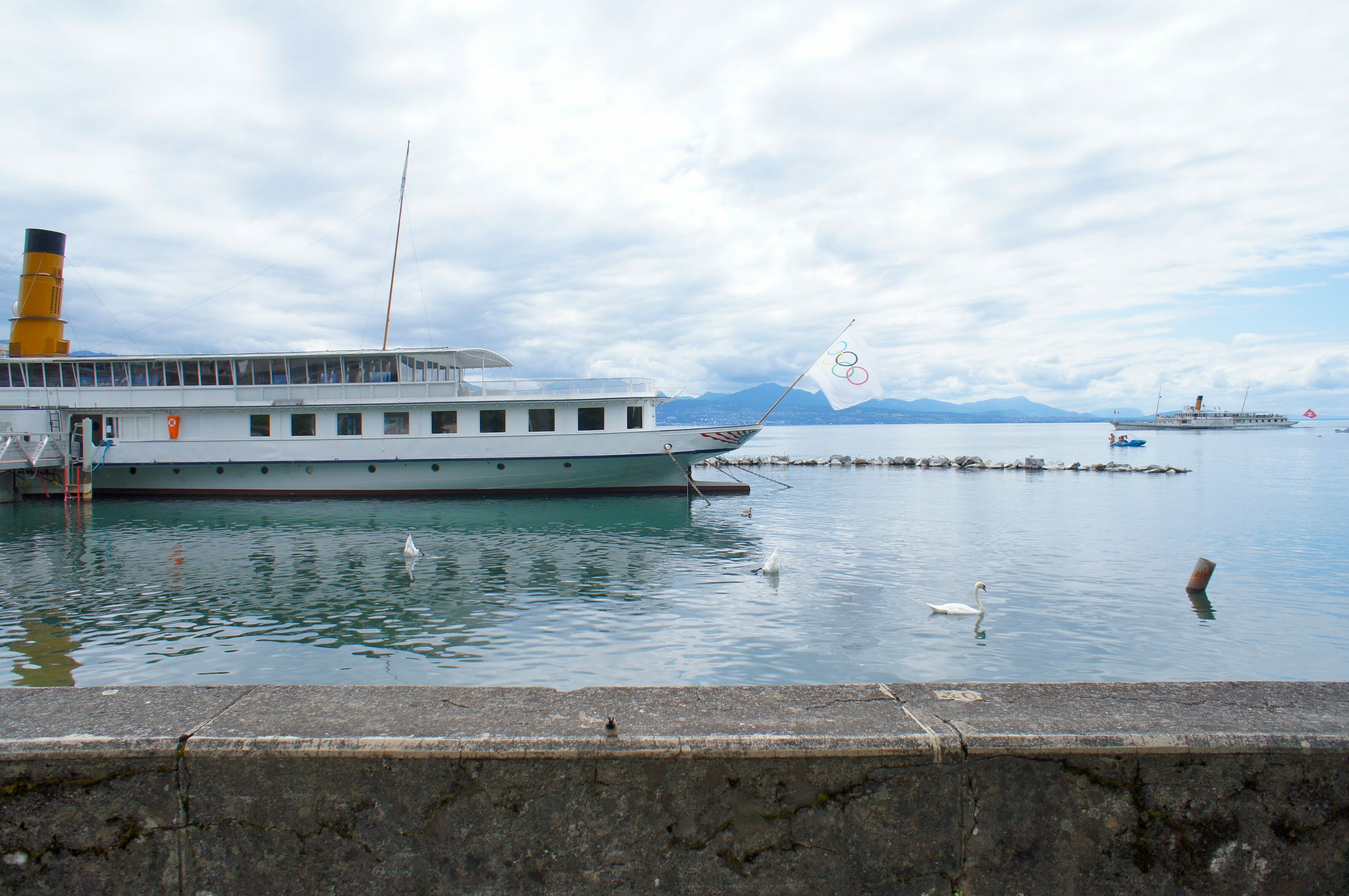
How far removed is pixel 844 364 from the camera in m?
24.2

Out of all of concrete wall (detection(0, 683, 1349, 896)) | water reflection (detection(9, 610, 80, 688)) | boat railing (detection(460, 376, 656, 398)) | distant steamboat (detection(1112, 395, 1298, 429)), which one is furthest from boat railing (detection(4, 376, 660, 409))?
distant steamboat (detection(1112, 395, 1298, 429))

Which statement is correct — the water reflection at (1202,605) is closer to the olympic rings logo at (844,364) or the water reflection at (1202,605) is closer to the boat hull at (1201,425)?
the olympic rings logo at (844,364)

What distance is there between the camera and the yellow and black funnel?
30531 mm

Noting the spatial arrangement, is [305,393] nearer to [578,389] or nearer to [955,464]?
[578,389]

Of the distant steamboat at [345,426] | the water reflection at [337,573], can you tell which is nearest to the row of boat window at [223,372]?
the distant steamboat at [345,426]

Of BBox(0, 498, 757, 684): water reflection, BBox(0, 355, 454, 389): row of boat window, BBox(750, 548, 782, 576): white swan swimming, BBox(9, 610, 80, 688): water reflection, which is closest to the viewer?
BBox(9, 610, 80, 688): water reflection

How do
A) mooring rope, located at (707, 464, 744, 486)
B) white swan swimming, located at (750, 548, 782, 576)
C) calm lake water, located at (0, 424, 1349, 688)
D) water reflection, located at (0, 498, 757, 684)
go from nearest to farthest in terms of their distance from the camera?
calm lake water, located at (0, 424, 1349, 688) → water reflection, located at (0, 498, 757, 684) → white swan swimming, located at (750, 548, 782, 576) → mooring rope, located at (707, 464, 744, 486)

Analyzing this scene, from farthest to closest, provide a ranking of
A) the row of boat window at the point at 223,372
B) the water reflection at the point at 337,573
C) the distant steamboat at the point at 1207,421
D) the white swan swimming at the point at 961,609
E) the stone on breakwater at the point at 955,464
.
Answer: the distant steamboat at the point at 1207,421, the stone on breakwater at the point at 955,464, the row of boat window at the point at 223,372, the white swan swimming at the point at 961,609, the water reflection at the point at 337,573

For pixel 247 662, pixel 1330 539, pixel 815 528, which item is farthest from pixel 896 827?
pixel 1330 539

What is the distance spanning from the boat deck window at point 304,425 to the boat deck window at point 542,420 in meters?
8.18

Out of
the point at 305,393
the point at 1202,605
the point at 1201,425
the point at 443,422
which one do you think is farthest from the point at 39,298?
the point at 1201,425

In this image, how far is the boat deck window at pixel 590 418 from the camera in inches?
1109

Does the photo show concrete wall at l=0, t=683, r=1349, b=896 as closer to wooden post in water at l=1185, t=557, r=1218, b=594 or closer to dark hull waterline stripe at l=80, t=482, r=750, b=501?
wooden post in water at l=1185, t=557, r=1218, b=594

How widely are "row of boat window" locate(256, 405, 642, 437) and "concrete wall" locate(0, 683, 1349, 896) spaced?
25852mm
